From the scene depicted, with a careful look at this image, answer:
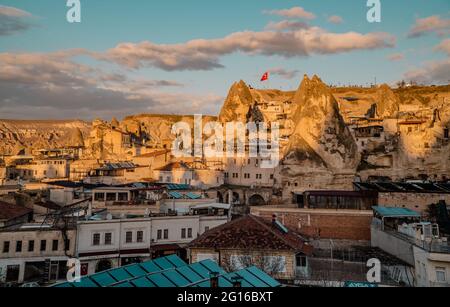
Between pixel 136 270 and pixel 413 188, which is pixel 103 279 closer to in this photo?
pixel 136 270

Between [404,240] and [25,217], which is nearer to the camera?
[404,240]

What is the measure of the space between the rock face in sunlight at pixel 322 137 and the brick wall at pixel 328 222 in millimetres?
21751

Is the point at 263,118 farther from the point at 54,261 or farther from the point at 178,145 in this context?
the point at 54,261

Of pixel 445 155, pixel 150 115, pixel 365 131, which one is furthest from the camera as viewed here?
pixel 150 115

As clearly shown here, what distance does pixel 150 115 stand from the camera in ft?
444

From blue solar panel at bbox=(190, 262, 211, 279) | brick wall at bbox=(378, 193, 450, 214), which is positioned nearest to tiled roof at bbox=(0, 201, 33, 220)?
blue solar panel at bbox=(190, 262, 211, 279)

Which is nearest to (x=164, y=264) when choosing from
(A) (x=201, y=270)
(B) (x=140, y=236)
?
(A) (x=201, y=270)

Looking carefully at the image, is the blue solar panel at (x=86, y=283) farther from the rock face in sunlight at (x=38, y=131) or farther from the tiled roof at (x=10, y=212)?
the rock face in sunlight at (x=38, y=131)

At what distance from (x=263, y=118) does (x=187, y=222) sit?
59013 mm

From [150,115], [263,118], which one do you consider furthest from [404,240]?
[150,115]

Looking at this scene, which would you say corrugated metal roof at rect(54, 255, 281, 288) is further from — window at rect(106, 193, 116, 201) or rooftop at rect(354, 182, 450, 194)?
rooftop at rect(354, 182, 450, 194)

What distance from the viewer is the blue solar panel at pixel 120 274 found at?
29.1 feet

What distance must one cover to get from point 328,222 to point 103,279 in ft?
86.9
